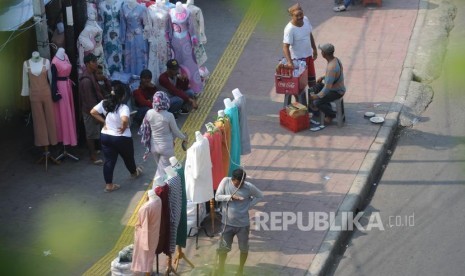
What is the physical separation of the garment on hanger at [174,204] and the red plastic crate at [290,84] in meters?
3.91

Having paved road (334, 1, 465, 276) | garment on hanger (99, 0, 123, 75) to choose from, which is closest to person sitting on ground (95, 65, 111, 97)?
garment on hanger (99, 0, 123, 75)

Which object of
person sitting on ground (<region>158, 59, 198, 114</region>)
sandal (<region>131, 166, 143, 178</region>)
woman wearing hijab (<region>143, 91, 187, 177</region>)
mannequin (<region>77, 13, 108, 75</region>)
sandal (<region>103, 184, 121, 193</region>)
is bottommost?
sandal (<region>103, 184, 121, 193</region>)

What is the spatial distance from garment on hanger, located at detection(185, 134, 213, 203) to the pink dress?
8.61ft

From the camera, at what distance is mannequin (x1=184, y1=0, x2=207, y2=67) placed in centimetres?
1411

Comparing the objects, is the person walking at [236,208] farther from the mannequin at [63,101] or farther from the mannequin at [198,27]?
the mannequin at [198,27]

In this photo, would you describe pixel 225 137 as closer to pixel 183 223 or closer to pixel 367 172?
pixel 183 223

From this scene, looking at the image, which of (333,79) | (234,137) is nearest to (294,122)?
(333,79)

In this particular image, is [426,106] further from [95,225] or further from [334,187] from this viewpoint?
[95,225]

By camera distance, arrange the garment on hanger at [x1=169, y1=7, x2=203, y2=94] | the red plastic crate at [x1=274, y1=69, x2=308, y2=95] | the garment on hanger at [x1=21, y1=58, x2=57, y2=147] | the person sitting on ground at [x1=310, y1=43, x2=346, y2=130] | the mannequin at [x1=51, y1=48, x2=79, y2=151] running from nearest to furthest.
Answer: the garment on hanger at [x1=21, y1=58, x2=57, y2=147] < the mannequin at [x1=51, y1=48, x2=79, y2=151] < the person sitting on ground at [x1=310, y1=43, x2=346, y2=130] < the red plastic crate at [x1=274, y1=69, x2=308, y2=95] < the garment on hanger at [x1=169, y1=7, x2=203, y2=94]

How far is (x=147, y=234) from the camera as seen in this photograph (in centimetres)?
982

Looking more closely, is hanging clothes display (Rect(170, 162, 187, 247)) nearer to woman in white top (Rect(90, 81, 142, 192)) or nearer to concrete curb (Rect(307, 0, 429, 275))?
concrete curb (Rect(307, 0, 429, 275))

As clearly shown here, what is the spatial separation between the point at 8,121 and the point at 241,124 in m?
3.59

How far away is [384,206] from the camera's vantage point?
39.4ft

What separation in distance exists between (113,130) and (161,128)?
0.80 meters
